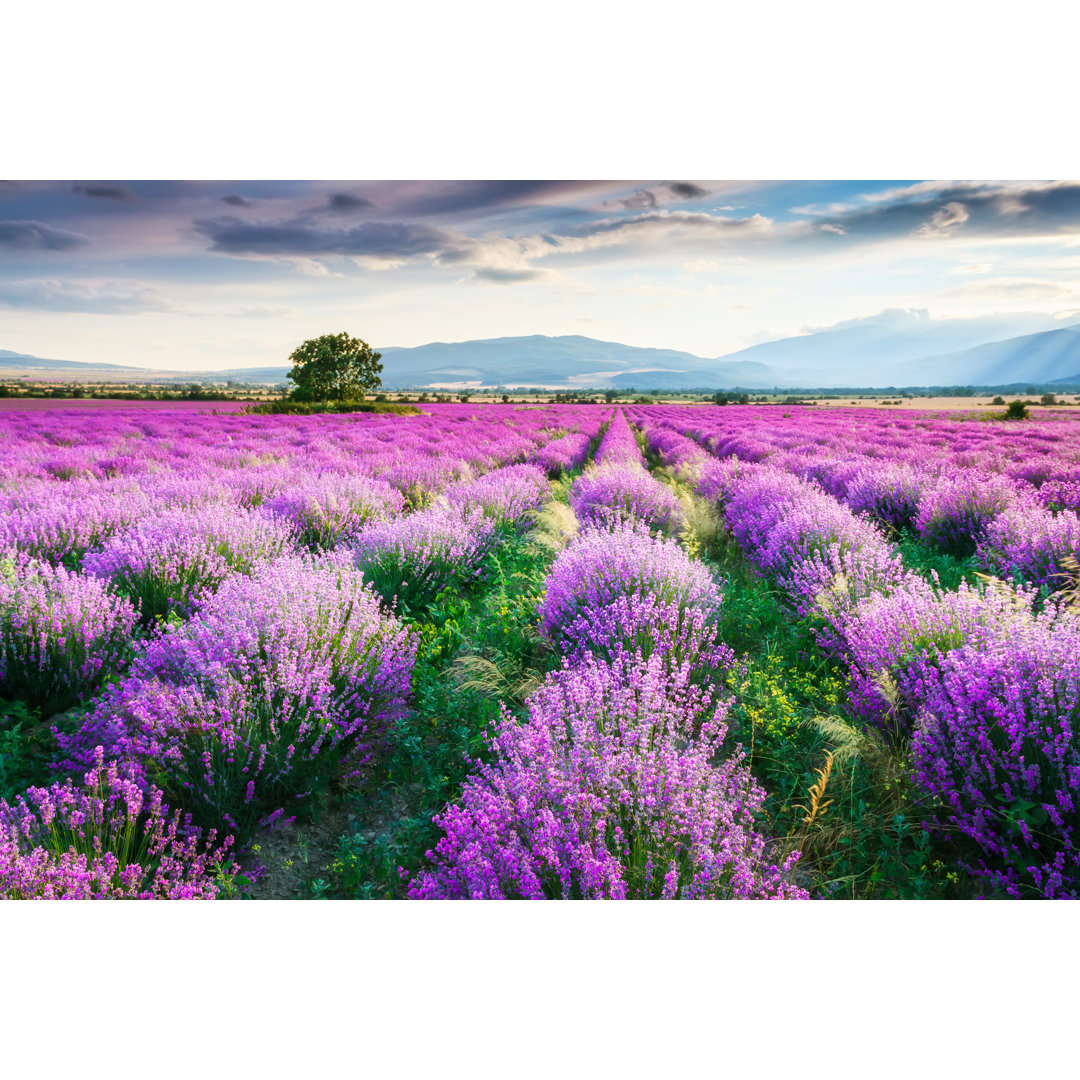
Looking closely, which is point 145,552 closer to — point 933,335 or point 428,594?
point 428,594

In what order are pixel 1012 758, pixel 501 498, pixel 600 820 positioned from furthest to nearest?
pixel 501 498 → pixel 1012 758 → pixel 600 820

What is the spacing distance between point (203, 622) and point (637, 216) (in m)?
4.66

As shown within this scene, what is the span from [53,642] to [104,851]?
155cm

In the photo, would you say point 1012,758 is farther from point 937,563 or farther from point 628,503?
point 628,503

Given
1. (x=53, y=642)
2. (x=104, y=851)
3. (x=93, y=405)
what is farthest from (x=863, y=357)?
(x=93, y=405)

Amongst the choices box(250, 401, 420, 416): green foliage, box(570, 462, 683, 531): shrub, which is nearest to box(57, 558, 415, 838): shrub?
box(570, 462, 683, 531): shrub

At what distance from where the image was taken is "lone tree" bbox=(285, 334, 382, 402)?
10.4 m

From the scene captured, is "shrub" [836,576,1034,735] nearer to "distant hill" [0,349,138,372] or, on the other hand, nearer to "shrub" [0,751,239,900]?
"shrub" [0,751,239,900]

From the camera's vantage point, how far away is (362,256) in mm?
6191

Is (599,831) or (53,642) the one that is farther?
(53,642)

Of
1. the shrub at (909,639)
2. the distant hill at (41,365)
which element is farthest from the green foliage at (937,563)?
the distant hill at (41,365)

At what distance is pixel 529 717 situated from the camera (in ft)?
8.37

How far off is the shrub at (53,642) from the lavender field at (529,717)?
0.05ft

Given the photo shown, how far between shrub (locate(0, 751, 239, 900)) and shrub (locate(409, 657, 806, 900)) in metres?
0.68
